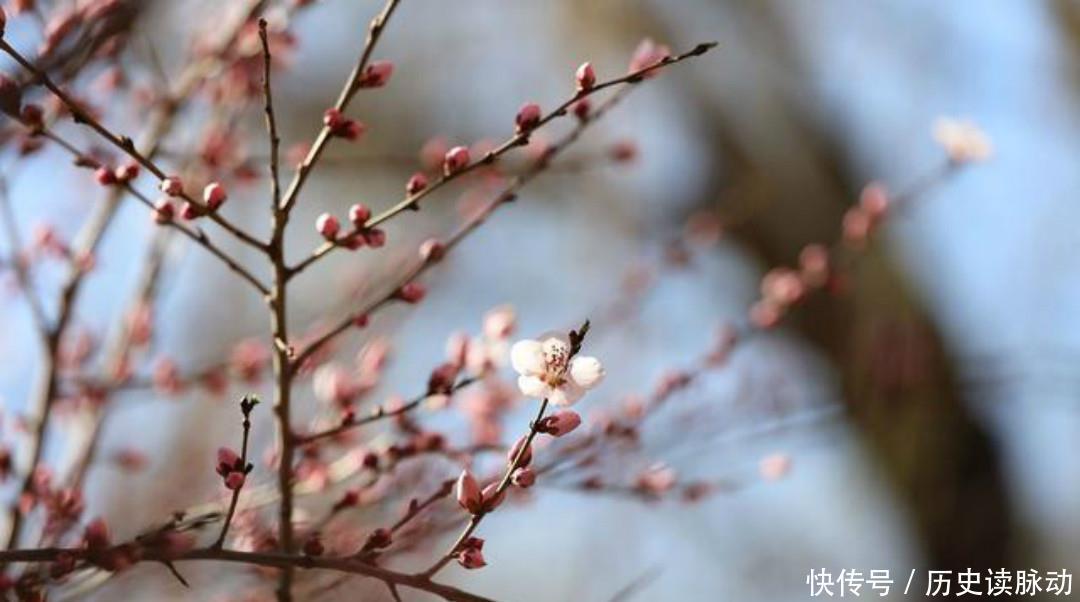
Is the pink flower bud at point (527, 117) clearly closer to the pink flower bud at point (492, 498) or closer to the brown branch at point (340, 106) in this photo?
the brown branch at point (340, 106)

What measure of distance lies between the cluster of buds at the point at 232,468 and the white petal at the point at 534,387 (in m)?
0.15

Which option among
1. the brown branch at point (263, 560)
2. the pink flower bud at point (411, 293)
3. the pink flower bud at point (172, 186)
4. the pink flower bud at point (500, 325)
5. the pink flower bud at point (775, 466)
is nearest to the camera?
the brown branch at point (263, 560)

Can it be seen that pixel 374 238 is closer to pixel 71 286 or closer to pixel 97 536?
pixel 97 536

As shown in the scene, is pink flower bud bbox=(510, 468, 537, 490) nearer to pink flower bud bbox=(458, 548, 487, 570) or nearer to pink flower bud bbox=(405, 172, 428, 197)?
pink flower bud bbox=(458, 548, 487, 570)

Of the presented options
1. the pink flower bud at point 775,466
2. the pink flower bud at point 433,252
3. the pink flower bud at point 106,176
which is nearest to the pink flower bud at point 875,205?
the pink flower bud at point 775,466

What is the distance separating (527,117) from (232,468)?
27cm

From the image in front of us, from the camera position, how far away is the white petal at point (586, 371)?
660mm

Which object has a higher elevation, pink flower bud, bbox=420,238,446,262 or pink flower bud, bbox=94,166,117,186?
pink flower bud, bbox=420,238,446,262

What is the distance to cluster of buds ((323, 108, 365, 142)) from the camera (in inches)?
29.5

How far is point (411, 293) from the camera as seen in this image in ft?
2.89

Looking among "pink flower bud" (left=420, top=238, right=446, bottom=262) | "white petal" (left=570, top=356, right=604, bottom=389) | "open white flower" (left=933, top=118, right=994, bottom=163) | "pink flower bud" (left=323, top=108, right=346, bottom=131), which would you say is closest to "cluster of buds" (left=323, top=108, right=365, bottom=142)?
"pink flower bud" (left=323, top=108, right=346, bottom=131)

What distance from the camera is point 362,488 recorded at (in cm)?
90

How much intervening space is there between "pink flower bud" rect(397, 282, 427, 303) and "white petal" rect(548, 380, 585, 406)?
0.22 meters

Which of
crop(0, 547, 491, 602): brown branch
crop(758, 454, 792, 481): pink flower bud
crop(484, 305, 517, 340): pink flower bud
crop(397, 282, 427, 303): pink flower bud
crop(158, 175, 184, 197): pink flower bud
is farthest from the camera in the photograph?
crop(758, 454, 792, 481): pink flower bud
